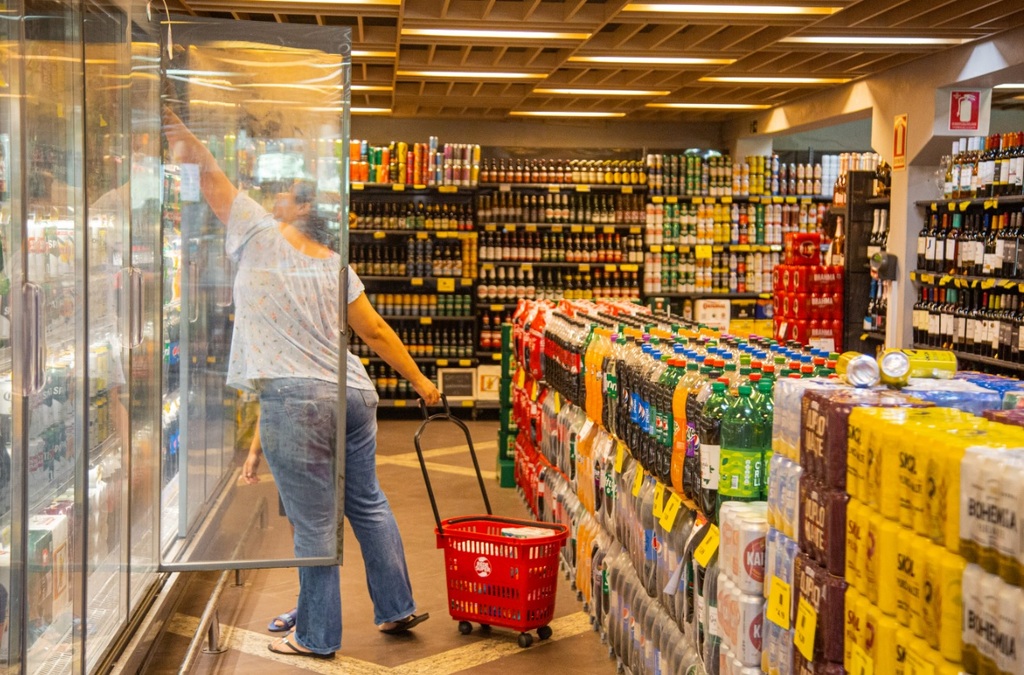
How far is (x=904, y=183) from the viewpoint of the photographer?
942 centimetres

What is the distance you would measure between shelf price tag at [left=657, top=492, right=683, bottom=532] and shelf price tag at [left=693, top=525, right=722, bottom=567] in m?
0.30

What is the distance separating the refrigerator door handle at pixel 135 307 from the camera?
3975 millimetres

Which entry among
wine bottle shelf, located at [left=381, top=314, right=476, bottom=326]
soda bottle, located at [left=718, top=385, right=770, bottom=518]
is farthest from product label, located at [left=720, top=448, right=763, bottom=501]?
wine bottle shelf, located at [left=381, top=314, right=476, bottom=326]

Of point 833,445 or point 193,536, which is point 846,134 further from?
point 833,445

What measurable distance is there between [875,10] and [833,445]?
5.60 m

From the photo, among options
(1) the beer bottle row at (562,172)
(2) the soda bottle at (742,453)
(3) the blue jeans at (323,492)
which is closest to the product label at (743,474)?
(2) the soda bottle at (742,453)

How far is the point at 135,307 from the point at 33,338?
4.40ft

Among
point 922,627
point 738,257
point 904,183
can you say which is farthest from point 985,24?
point 922,627

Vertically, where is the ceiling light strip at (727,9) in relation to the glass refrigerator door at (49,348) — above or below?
above

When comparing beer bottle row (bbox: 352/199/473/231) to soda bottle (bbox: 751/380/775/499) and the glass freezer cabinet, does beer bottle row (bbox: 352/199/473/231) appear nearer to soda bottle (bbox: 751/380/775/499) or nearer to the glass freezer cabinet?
the glass freezer cabinet

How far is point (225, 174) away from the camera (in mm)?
4422

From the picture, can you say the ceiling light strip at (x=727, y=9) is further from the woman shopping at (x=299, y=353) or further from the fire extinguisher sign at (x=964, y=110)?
the woman shopping at (x=299, y=353)

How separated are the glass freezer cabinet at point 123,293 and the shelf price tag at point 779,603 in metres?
1.77

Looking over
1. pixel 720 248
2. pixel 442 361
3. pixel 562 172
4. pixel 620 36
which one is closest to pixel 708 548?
pixel 620 36
